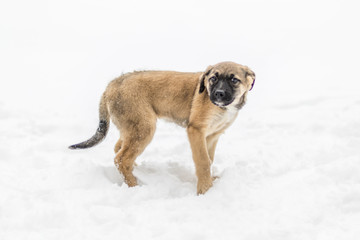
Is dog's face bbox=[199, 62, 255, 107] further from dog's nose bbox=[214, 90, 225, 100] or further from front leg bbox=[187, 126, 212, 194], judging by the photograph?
front leg bbox=[187, 126, 212, 194]

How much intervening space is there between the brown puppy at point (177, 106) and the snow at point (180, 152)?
40 cm

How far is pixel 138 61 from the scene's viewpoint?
16531 mm

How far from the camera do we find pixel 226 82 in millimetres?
4992

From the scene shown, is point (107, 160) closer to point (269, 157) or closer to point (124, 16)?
point (269, 157)

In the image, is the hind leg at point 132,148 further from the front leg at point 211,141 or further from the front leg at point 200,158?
the front leg at point 211,141

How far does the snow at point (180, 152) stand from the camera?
402 centimetres

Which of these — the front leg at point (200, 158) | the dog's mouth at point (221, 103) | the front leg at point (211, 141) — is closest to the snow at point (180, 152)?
the front leg at point (200, 158)

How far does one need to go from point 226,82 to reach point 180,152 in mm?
2230

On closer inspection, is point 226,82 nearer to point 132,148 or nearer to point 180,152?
point 132,148

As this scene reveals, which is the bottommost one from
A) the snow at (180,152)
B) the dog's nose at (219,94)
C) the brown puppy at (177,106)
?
the snow at (180,152)

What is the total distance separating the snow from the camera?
158 inches

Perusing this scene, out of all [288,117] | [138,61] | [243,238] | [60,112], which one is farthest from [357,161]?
[138,61]

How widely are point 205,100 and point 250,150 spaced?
1.88m

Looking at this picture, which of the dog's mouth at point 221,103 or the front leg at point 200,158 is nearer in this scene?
the dog's mouth at point 221,103
